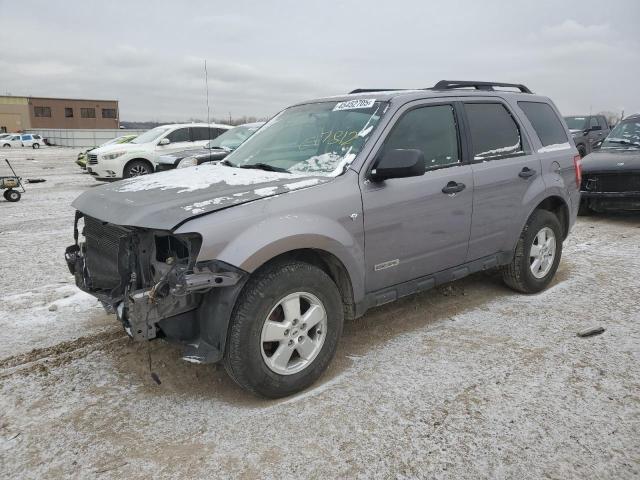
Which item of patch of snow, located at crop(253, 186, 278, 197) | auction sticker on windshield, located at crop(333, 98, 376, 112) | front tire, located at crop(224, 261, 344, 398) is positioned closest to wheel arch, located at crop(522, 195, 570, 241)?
auction sticker on windshield, located at crop(333, 98, 376, 112)

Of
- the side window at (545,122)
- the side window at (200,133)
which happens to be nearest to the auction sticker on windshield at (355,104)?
the side window at (545,122)

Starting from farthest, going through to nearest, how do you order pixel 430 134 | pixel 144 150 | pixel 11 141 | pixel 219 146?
1. pixel 11 141
2. pixel 144 150
3. pixel 219 146
4. pixel 430 134

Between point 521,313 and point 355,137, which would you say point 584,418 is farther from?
point 355,137

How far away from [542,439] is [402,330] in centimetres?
160

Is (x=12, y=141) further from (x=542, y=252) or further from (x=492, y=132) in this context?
(x=542, y=252)

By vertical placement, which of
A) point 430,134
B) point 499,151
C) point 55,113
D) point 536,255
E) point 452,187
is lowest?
point 536,255

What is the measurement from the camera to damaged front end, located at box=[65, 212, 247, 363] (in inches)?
107

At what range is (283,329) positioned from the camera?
3.01m

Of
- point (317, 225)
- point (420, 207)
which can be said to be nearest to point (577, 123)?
point (420, 207)

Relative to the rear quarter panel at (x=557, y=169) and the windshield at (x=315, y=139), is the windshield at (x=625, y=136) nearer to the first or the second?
the rear quarter panel at (x=557, y=169)

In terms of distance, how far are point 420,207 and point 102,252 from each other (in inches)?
88.3

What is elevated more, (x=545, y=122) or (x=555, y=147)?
(x=545, y=122)

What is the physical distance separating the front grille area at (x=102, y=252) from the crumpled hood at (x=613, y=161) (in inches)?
316

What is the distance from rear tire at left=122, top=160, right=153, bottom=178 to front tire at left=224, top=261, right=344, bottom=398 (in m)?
11.6
